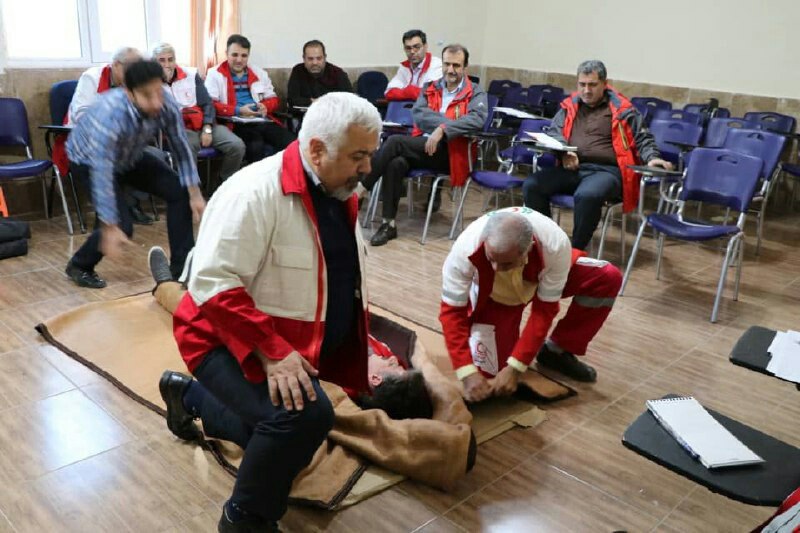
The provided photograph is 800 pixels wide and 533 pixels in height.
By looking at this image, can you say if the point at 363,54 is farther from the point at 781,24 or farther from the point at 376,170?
the point at 781,24

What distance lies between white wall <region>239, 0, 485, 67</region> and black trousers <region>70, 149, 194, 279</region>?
2.96 meters

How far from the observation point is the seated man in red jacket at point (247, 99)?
222 inches

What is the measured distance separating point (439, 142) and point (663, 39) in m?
3.76

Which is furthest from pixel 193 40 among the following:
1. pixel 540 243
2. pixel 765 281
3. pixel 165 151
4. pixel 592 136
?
pixel 765 281

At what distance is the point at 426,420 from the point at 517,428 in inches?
20.4

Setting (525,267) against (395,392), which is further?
(525,267)

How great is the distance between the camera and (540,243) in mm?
2596

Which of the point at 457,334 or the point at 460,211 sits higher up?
the point at 457,334

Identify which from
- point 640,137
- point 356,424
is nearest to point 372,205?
point 640,137

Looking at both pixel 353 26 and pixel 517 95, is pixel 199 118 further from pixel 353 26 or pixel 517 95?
pixel 517 95

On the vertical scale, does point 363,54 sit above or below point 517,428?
above

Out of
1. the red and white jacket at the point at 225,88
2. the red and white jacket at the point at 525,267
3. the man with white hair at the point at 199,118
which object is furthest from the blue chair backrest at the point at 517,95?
the red and white jacket at the point at 525,267

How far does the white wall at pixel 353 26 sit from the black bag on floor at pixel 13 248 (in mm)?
2909

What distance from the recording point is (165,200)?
3.68m
